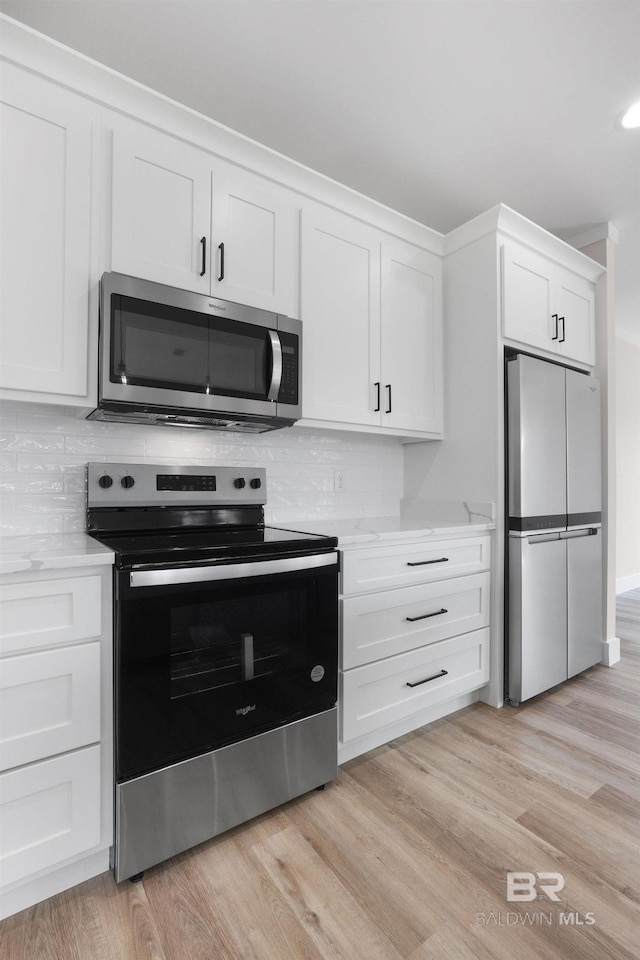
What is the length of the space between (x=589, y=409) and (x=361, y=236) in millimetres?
1630

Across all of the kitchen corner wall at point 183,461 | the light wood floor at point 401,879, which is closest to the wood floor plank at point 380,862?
the light wood floor at point 401,879

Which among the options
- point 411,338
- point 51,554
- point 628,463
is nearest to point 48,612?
point 51,554

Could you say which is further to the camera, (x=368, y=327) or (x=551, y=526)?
(x=551, y=526)

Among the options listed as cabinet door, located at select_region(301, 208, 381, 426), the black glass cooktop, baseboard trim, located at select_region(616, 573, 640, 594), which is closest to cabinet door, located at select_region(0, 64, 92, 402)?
the black glass cooktop

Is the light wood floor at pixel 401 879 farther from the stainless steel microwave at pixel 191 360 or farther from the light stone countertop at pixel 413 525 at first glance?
the stainless steel microwave at pixel 191 360

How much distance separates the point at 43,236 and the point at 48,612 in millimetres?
1172

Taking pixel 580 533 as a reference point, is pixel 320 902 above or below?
below

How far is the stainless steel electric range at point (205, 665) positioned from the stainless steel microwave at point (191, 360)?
0.32 meters

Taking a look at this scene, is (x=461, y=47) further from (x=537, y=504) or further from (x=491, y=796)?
(x=491, y=796)

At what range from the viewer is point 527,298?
2.64 metres

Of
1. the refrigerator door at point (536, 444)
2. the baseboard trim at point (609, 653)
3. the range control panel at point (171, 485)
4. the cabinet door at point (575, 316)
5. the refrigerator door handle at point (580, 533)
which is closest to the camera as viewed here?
the range control panel at point (171, 485)

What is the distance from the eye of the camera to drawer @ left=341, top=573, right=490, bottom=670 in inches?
76.3

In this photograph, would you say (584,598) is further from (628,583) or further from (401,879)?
(628,583)

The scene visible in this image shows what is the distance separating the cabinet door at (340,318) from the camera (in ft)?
7.21
